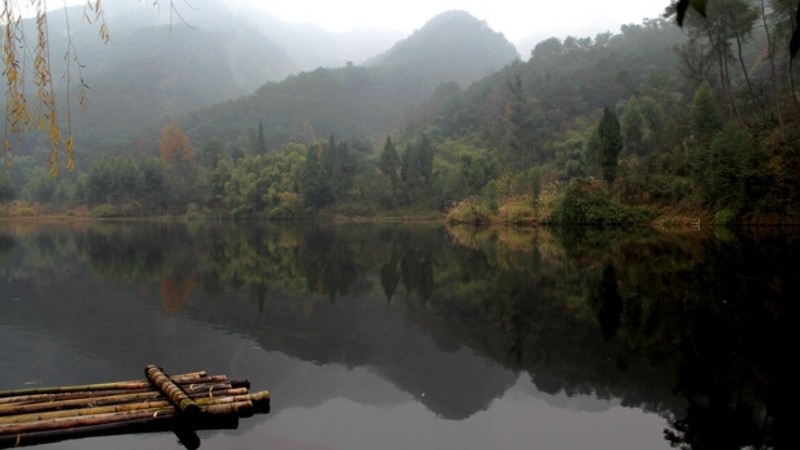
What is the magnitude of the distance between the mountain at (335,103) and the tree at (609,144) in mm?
81553

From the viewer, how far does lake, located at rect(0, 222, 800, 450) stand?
6.14 metres

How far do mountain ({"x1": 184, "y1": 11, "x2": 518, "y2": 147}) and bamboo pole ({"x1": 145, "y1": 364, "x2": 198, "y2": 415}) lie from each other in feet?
360

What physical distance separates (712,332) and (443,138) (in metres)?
87.5

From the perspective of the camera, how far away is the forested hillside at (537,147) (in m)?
34.0

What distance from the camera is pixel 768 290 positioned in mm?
12344

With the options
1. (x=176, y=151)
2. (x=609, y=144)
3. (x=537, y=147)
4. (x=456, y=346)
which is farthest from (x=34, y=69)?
(x=176, y=151)

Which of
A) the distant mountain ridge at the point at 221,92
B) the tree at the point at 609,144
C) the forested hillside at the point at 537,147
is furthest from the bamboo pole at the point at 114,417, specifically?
the distant mountain ridge at the point at 221,92

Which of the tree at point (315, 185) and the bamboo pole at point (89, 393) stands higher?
the tree at point (315, 185)

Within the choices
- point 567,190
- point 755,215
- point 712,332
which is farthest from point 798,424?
point 567,190

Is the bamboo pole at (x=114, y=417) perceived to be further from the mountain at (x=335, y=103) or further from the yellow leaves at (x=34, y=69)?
the mountain at (x=335, y=103)

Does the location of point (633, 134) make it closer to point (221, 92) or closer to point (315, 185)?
point (315, 185)

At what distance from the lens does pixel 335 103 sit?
144500 mm

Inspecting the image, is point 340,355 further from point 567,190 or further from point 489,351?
point 567,190

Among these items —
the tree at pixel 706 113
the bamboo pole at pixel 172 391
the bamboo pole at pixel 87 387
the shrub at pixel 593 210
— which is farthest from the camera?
the shrub at pixel 593 210
